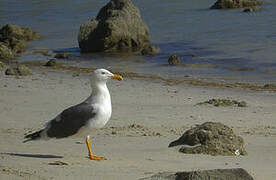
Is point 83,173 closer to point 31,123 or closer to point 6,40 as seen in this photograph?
point 31,123

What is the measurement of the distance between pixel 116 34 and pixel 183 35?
11.3ft

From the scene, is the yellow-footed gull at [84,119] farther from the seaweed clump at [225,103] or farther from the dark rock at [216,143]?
the seaweed clump at [225,103]

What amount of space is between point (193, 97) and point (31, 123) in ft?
13.4

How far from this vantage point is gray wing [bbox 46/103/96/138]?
6.94 meters

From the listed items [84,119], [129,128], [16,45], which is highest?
[84,119]

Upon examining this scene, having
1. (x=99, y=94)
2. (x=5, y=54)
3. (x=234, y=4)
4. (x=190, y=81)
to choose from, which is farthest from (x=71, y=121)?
(x=234, y=4)

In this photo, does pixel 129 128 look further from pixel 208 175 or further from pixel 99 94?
pixel 208 175

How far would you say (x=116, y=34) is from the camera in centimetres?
2095

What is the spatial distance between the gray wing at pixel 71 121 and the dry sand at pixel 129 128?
0.28 metres

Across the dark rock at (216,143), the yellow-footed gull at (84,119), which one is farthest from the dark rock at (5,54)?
the dark rock at (216,143)

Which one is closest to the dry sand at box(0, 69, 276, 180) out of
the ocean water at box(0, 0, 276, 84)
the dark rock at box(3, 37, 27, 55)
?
the ocean water at box(0, 0, 276, 84)

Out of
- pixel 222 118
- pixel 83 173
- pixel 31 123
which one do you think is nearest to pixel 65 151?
pixel 83 173

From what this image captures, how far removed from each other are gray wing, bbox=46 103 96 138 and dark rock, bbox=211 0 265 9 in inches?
916

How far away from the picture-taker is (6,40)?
22219 millimetres
